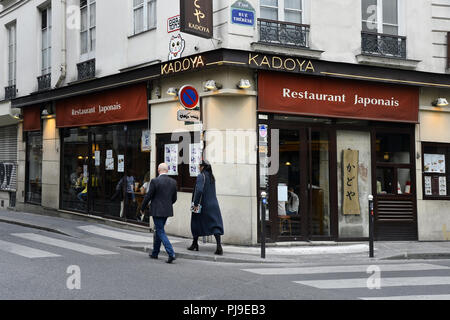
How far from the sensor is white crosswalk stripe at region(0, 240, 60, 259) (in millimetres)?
8516

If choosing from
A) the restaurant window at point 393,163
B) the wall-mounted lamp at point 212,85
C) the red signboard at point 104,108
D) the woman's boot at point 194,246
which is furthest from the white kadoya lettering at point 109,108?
the restaurant window at point 393,163

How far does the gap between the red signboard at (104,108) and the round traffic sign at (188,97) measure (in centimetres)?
254

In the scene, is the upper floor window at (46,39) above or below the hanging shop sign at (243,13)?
above

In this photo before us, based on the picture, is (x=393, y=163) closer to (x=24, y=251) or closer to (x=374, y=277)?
(x=374, y=277)

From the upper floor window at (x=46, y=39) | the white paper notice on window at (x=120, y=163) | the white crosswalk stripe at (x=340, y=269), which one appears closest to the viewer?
the white crosswalk stripe at (x=340, y=269)

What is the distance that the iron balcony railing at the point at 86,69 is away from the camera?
46.6 ft

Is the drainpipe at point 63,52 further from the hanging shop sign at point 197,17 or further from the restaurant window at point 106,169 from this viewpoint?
the hanging shop sign at point 197,17

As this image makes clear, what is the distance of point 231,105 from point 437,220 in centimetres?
613

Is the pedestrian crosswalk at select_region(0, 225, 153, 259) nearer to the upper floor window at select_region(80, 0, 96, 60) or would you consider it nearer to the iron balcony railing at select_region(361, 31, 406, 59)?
the upper floor window at select_region(80, 0, 96, 60)

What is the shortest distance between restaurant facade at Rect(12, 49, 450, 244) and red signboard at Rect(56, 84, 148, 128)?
0.16ft

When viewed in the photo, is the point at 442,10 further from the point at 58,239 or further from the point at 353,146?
the point at 58,239

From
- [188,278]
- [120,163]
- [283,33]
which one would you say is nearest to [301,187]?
[283,33]

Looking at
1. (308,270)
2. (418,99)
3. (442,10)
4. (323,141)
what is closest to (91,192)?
(323,141)

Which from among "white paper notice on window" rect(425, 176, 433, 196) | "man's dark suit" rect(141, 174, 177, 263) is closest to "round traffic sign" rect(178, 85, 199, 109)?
"man's dark suit" rect(141, 174, 177, 263)
